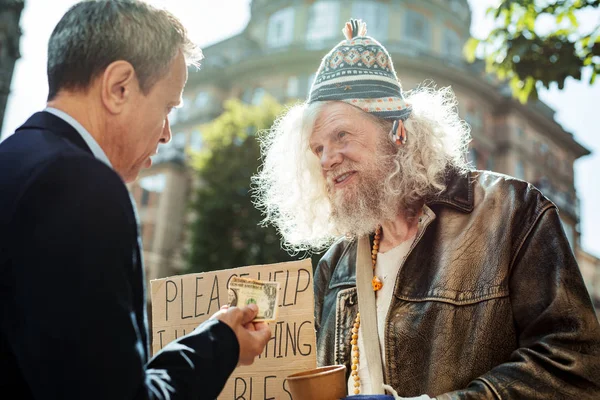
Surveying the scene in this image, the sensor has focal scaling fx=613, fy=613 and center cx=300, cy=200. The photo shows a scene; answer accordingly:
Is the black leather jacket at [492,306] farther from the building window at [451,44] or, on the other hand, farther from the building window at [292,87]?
the building window at [451,44]

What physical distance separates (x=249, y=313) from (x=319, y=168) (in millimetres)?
1767

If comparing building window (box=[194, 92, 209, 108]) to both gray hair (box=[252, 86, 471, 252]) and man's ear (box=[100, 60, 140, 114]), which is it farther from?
man's ear (box=[100, 60, 140, 114])

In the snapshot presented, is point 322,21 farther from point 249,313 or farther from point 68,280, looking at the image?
point 68,280

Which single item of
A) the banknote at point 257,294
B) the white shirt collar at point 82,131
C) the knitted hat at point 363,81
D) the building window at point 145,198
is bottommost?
the banknote at point 257,294

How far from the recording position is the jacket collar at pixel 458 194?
2.87 m

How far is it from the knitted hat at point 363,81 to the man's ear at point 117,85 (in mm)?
1696

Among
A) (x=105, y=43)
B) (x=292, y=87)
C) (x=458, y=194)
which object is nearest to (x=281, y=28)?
(x=292, y=87)

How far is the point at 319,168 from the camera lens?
368cm

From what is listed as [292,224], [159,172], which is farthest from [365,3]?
[292,224]

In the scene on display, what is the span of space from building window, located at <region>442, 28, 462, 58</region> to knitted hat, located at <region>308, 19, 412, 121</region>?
37040 millimetres

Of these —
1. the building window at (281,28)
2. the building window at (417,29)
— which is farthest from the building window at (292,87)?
the building window at (417,29)

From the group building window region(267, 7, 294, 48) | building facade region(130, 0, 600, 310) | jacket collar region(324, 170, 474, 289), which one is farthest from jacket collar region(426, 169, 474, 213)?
building window region(267, 7, 294, 48)

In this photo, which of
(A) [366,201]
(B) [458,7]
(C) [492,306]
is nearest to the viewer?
(C) [492,306]

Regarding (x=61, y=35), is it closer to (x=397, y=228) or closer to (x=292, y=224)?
(x=397, y=228)
